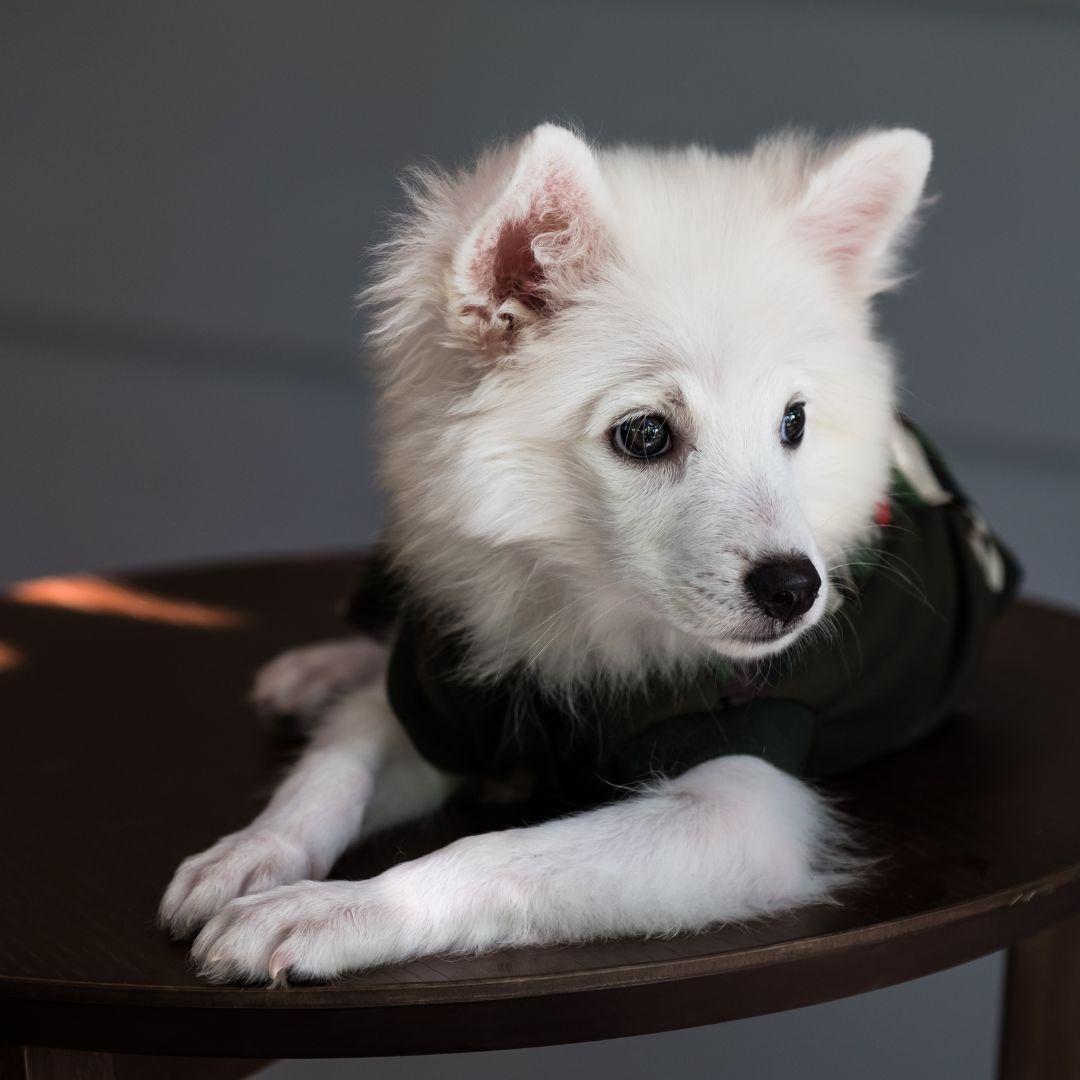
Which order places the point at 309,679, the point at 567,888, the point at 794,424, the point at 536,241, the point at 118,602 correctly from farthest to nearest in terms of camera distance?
the point at 118,602 < the point at 309,679 < the point at 794,424 < the point at 536,241 < the point at 567,888

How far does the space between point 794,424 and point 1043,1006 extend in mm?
852

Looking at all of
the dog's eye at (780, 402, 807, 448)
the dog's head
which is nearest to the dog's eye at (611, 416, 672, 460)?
the dog's head

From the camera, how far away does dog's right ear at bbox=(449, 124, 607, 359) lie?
57.9 inches

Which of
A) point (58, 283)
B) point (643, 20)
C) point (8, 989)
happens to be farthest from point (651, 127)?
point (8, 989)

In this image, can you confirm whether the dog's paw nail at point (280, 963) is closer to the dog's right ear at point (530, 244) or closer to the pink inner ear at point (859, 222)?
the dog's right ear at point (530, 244)

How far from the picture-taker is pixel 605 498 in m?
1.58

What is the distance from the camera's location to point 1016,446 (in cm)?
345

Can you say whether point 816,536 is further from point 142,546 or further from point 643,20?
point 142,546

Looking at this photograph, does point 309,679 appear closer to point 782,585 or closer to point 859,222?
point 782,585

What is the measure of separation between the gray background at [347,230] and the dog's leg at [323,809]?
946 millimetres

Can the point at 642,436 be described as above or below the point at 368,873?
above

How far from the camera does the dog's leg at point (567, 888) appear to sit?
4.31 feet

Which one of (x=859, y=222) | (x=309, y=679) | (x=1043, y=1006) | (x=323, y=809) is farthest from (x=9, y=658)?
(x=1043, y=1006)

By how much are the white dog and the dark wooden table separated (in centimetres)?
5
